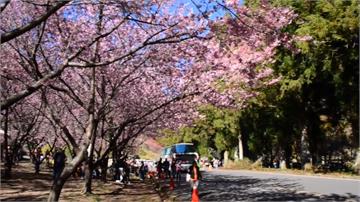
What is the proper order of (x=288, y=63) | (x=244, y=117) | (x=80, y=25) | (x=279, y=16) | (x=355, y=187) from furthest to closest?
(x=244, y=117), (x=288, y=63), (x=355, y=187), (x=80, y=25), (x=279, y=16)

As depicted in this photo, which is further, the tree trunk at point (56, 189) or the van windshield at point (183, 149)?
the van windshield at point (183, 149)

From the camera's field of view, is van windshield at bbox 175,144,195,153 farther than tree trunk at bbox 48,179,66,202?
Yes

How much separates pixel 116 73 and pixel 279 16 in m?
8.47

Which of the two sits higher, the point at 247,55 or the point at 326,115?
the point at 326,115

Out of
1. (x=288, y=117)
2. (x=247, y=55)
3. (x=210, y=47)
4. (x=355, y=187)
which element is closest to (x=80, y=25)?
(x=210, y=47)

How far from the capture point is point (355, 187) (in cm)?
2212

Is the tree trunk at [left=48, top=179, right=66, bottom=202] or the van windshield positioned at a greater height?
the van windshield

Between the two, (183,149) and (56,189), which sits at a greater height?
(183,149)

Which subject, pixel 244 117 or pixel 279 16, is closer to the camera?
pixel 279 16

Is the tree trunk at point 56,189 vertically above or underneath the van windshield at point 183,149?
underneath

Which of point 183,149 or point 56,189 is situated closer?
point 56,189

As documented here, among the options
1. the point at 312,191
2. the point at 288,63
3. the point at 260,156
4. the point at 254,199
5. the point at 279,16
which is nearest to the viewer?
the point at 279,16

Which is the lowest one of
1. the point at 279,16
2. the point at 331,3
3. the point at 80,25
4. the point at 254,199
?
the point at 254,199

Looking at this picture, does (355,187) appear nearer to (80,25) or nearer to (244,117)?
(80,25)
